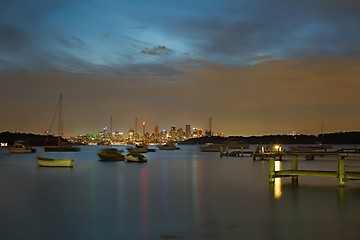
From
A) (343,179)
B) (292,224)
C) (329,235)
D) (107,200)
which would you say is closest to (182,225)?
(292,224)

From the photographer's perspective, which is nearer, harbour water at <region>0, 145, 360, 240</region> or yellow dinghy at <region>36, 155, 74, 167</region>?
harbour water at <region>0, 145, 360, 240</region>

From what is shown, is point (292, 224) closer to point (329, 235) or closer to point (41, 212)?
point (329, 235)

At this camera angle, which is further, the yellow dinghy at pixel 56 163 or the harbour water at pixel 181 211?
the yellow dinghy at pixel 56 163

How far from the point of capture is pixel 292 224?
1767 centimetres

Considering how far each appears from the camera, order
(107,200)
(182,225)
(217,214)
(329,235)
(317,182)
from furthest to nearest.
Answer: (317,182) → (107,200) → (217,214) → (182,225) → (329,235)

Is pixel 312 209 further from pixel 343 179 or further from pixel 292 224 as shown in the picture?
pixel 343 179

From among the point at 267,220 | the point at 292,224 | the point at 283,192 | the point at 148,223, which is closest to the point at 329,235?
the point at 292,224

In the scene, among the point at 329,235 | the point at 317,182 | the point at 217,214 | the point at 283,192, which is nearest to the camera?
the point at 329,235

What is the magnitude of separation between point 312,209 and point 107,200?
11196 millimetres

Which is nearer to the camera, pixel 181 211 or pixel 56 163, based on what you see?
pixel 181 211

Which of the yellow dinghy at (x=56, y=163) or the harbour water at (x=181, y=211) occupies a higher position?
the yellow dinghy at (x=56, y=163)

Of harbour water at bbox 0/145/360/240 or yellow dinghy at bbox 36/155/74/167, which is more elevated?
yellow dinghy at bbox 36/155/74/167

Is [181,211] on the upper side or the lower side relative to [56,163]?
lower

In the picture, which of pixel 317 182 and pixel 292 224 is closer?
pixel 292 224
